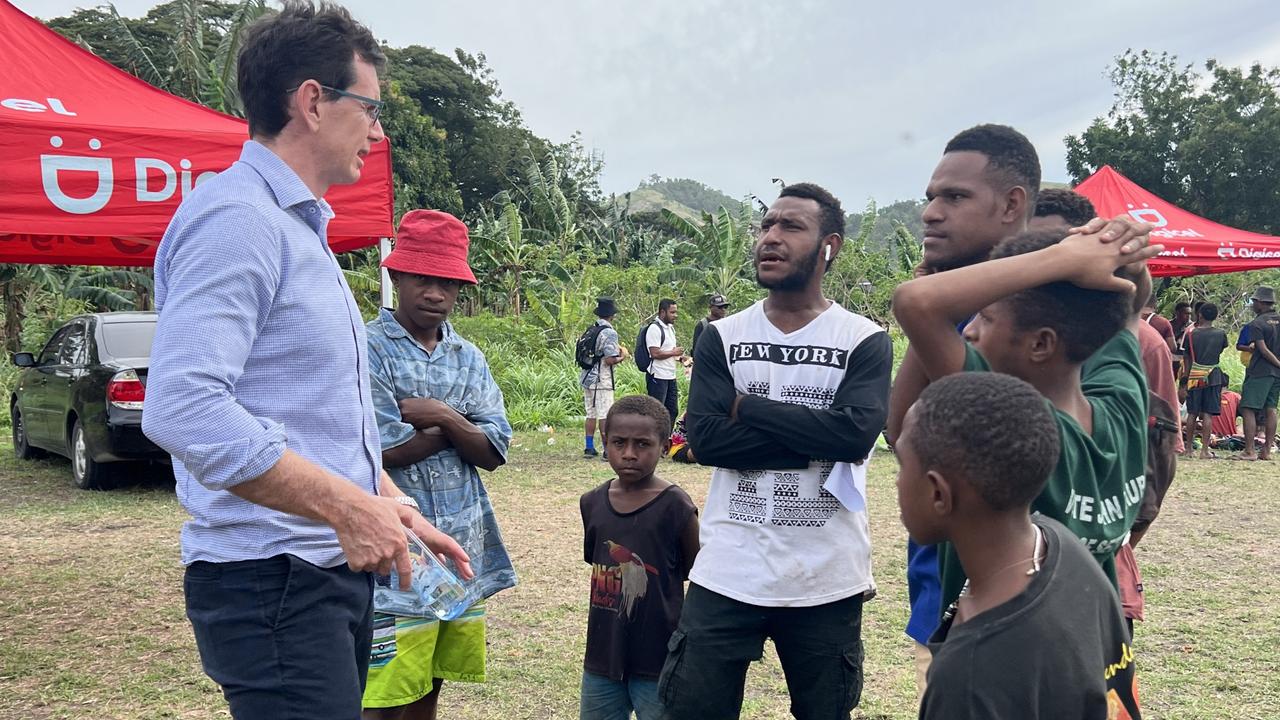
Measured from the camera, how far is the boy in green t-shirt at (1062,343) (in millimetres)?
1922

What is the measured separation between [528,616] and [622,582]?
2.53 meters

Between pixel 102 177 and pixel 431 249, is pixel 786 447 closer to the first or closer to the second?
pixel 431 249

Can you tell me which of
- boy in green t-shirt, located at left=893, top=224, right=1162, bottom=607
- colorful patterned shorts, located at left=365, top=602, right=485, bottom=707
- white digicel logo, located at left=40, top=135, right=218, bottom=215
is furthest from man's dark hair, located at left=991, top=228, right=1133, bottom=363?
Answer: white digicel logo, located at left=40, top=135, right=218, bottom=215

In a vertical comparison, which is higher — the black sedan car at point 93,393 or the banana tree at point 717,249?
the banana tree at point 717,249

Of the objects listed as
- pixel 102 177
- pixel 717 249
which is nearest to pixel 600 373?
pixel 102 177

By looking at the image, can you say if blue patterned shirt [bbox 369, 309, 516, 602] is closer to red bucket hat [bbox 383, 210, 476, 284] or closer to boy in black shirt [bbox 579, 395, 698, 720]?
red bucket hat [bbox 383, 210, 476, 284]

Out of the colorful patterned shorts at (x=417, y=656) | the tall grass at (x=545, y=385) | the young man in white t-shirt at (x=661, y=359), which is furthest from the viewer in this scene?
the tall grass at (x=545, y=385)

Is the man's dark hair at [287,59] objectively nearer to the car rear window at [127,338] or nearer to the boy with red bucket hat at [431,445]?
the boy with red bucket hat at [431,445]

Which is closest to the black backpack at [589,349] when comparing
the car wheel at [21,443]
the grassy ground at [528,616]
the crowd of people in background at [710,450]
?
the grassy ground at [528,616]

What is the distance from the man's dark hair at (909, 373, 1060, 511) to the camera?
5.55 feet

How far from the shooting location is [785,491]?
307cm

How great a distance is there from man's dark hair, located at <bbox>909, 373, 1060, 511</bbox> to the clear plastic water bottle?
1210mm

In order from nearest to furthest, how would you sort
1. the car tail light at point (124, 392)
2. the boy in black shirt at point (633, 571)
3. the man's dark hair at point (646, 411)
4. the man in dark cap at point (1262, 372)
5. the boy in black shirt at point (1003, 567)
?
the boy in black shirt at point (1003, 567)
the boy in black shirt at point (633, 571)
the man's dark hair at point (646, 411)
the car tail light at point (124, 392)
the man in dark cap at point (1262, 372)

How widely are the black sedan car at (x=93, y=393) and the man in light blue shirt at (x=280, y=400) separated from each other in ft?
25.1
